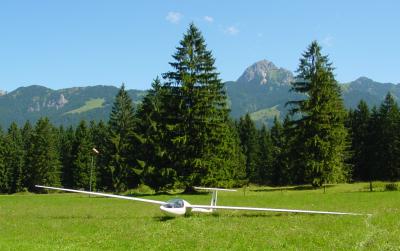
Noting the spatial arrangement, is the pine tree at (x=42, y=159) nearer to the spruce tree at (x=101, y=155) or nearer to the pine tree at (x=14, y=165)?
the pine tree at (x=14, y=165)

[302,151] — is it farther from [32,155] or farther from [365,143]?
[32,155]

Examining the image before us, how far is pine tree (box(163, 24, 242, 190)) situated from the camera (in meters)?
51.7

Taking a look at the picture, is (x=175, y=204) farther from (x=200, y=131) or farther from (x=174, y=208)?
(x=200, y=131)

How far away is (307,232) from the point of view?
18.8m

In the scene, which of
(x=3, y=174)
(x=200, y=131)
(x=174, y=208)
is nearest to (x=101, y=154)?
(x=3, y=174)

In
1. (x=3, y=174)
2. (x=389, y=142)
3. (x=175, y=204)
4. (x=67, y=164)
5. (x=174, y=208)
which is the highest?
(x=389, y=142)

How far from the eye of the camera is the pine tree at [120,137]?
74125mm

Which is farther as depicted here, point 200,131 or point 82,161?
point 82,161

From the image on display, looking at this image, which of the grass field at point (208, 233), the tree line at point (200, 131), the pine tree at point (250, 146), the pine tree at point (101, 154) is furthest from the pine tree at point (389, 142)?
the grass field at point (208, 233)

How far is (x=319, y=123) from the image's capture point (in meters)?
56.2

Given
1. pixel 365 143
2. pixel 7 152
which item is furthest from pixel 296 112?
pixel 7 152

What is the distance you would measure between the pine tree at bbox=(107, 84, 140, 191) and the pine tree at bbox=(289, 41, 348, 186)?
92.0 feet

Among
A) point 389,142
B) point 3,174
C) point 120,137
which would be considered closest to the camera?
point 120,137

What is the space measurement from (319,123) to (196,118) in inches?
604
